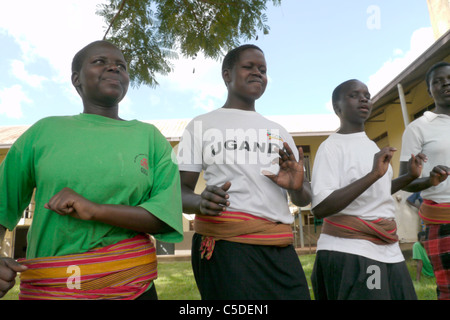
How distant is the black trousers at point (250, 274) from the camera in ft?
5.01

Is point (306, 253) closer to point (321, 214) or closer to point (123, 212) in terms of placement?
point (321, 214)

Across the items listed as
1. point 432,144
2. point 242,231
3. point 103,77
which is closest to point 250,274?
point 242,231

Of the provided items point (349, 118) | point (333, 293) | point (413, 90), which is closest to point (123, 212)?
point (333, 293)

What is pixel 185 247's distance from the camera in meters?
12.2

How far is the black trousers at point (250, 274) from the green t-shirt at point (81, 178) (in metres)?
0.31

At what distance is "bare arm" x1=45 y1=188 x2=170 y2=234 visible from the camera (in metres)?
1.13

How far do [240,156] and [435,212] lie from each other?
137 cm

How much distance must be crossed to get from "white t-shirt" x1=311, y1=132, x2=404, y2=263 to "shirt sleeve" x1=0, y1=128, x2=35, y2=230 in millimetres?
1371

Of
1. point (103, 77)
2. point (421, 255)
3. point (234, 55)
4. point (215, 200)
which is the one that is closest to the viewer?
point (215, 200)

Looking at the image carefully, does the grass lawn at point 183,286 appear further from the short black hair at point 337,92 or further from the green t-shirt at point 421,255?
the short black hair at point 337,92

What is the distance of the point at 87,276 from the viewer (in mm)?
1183

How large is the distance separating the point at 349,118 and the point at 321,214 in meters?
0.70

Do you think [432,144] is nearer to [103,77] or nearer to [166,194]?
[166,194]
